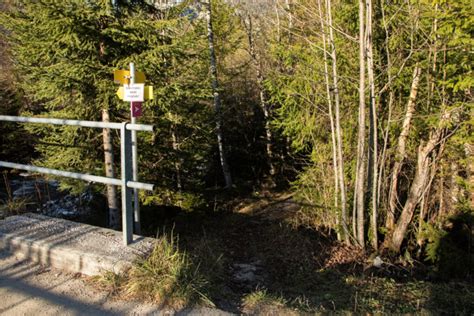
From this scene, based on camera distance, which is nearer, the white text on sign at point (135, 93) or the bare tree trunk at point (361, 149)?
the white text on sign at point (135, 93)

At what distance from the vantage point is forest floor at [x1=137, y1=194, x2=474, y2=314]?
3441mm

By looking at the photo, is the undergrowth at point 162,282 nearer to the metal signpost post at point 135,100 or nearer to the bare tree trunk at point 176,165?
the metal signpost post at point 135,100

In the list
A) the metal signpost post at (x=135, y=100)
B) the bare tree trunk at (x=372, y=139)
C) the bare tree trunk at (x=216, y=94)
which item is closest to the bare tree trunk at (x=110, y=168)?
the metal signpost post at (x=135, y=100)

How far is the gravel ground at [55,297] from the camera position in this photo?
2.71 metres

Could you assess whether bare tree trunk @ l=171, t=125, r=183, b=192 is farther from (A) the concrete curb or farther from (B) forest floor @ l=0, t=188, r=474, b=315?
(A) the concrete curb

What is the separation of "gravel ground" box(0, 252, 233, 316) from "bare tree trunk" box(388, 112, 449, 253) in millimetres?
5538

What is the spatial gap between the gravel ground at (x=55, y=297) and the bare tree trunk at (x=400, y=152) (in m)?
5.64

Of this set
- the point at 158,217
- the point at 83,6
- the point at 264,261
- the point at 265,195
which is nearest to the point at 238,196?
the point at 265,195

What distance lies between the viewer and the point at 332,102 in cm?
785

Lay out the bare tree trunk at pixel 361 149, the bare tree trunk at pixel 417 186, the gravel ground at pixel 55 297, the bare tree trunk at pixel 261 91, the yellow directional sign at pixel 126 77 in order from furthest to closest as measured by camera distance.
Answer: the bare tree trunk at pixel 261 91 → the bare tree trunk at pixel 417 186 → the bare tree trunk at pixel 361 149 → the yellow directional sign at pixel 126 77 → the gravel ground at pixel 55 297

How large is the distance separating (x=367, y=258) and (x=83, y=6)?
7.84m

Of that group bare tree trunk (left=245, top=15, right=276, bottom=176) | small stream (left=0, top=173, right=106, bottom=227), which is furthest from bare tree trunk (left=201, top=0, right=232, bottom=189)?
small stream (left=0, top=173, right=106, bottom=227)

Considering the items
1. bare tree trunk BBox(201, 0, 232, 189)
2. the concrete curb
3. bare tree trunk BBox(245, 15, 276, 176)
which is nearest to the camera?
the concrete curb

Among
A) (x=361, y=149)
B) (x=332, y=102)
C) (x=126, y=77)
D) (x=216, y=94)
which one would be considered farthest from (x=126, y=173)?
(x=216, y=94)
